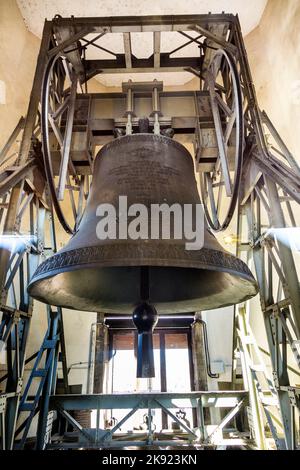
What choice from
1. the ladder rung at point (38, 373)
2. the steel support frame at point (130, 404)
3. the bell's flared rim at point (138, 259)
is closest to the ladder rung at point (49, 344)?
the ladder rung at point (38, 373)

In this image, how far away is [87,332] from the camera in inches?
240

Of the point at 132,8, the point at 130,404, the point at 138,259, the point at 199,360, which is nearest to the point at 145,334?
the point at 138,259

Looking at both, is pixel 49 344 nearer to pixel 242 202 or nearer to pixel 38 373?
pixel 38 373

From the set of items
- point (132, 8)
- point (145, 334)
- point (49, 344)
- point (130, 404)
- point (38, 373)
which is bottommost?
point (130, 404)

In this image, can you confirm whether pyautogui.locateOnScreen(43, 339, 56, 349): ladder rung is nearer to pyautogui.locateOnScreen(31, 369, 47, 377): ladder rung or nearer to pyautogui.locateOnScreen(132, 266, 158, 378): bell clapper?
pyautogui.locateOnScreen(31, 369, 47, 377): ladder rung

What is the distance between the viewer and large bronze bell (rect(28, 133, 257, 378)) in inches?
56.7

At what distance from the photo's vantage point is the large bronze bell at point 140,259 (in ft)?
4.72

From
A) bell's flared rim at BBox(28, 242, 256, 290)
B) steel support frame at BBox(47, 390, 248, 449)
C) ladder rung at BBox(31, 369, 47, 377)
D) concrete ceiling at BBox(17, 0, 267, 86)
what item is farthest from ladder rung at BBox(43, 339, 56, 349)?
concrete ceiling at BBox(17, 0, 267, 86)

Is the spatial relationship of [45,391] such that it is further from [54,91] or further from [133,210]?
[54,91]

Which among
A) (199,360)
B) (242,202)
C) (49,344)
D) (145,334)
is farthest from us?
(199,360)

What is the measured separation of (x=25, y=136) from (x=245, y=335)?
3.55 m

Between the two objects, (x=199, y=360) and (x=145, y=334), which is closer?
(x=145, y=334)

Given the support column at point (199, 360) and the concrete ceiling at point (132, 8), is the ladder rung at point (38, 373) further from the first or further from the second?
the concrete ceiling at point (132, 8)

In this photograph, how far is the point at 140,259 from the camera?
1.36 meters
